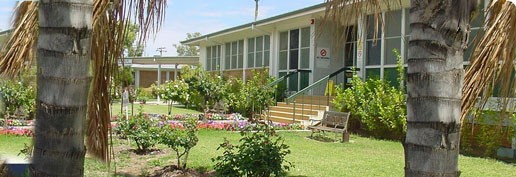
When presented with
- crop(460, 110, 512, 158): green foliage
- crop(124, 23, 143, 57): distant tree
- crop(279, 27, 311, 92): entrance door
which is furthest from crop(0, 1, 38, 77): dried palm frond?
crop(279, 27, 311, 92): entrance door

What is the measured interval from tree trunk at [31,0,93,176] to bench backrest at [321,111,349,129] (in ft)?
38.6

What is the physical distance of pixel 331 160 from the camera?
10.2 metres

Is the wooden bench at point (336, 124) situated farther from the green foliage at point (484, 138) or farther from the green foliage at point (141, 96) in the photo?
the green foliage at point (141, 96)

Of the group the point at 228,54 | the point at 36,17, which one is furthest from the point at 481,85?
the point at 228,54

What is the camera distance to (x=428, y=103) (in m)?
2.67

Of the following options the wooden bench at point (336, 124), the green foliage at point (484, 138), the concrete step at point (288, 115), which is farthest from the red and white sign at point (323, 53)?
the green foliage at point (484, 138)

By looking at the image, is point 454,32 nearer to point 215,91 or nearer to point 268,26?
point 215,91

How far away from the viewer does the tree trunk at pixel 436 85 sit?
2.67m

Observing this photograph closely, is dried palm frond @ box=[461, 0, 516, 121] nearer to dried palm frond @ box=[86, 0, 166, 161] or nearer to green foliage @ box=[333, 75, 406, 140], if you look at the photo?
dried palm frond @ box=[86, 0, 166, 161]

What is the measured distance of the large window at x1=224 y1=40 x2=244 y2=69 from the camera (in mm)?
28672

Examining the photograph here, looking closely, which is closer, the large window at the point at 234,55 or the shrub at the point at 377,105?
the shrub at the point at 377,105

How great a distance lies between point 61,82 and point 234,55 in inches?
1076

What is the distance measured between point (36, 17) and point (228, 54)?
27.8 meters

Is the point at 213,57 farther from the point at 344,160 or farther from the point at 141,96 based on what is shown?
the point at 344,160
